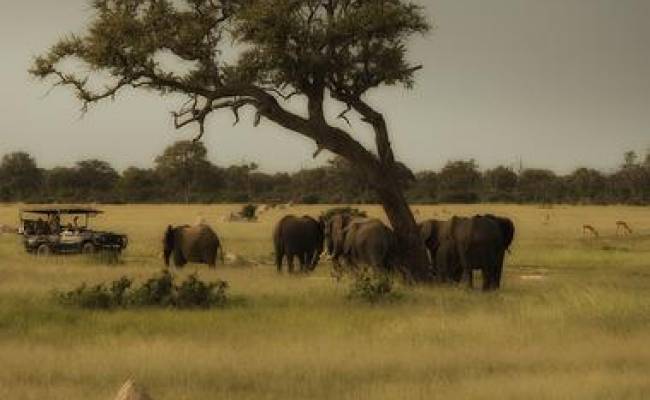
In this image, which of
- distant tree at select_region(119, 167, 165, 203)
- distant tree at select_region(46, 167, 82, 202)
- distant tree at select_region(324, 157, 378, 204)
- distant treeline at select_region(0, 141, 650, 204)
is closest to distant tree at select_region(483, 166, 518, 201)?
distant treeline at select_region(0, 141, 650, 204)

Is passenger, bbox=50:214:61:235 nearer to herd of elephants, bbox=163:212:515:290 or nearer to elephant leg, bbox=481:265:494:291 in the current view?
herd of elephants, bbox=163:212:515:290

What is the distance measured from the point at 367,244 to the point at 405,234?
106 centimetres

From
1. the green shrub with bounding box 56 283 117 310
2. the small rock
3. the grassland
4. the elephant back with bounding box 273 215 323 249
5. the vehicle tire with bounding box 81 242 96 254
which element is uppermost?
the elephant back with bounding box 273 215 323 249

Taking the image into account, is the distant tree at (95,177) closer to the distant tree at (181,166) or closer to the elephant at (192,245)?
the distant tree at (181,166)

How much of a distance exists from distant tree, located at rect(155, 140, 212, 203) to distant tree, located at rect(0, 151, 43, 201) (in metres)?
15.5

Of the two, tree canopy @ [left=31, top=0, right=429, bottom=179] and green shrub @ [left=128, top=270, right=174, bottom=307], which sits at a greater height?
tree canopy @ [left=31, top=0, right=429, bottom=179]

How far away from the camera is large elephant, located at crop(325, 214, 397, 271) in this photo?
81.5ft

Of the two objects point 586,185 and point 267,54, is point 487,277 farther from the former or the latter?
point 586,185

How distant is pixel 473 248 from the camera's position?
23344 mm

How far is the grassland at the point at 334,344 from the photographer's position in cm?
1063

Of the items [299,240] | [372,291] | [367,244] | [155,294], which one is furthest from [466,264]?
[155,294]

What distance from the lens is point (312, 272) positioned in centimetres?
2850

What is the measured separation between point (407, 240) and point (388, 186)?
1470 millimetres

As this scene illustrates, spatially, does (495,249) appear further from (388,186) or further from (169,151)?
(169,151)
